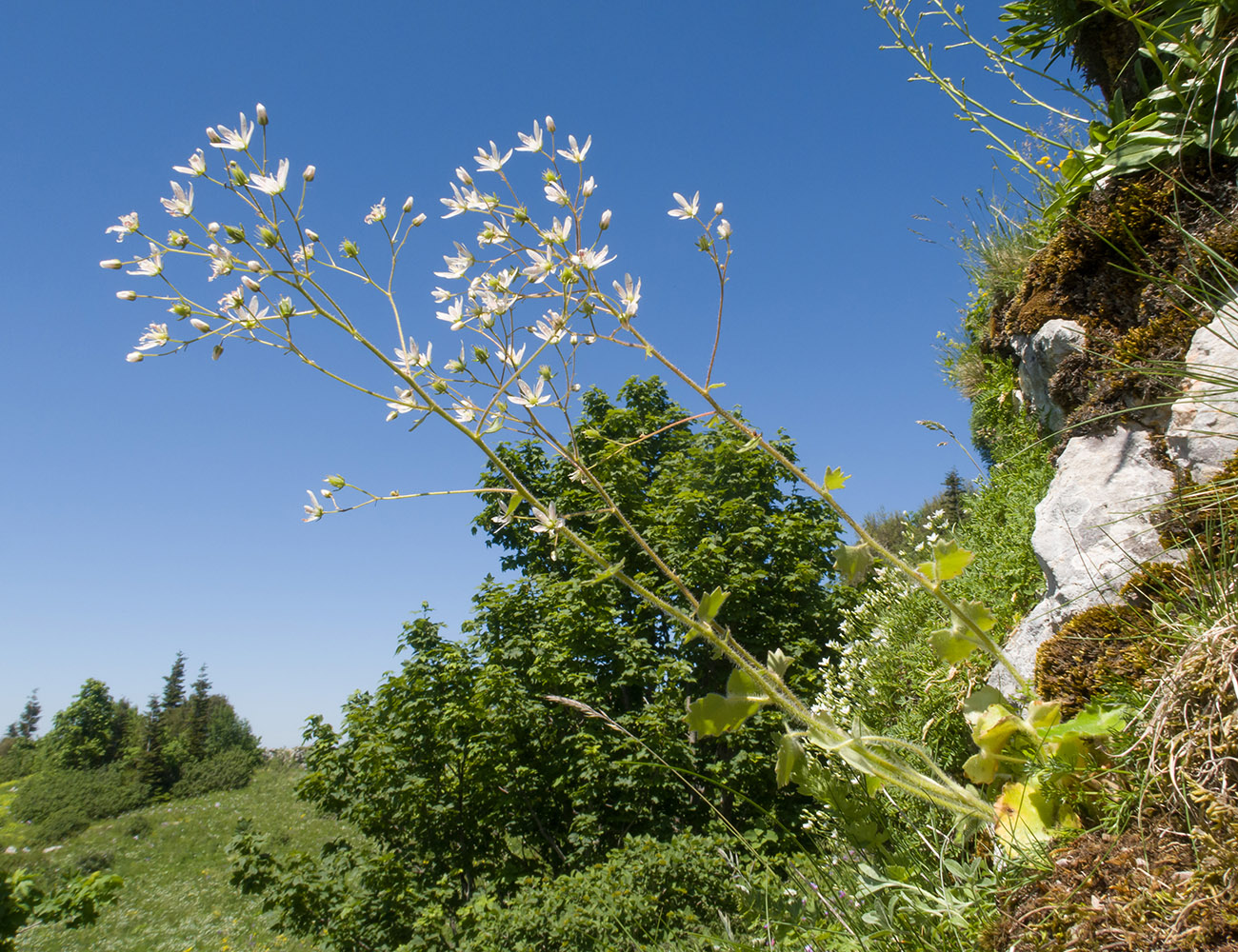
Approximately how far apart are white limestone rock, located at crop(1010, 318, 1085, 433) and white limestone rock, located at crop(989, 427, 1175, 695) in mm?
595

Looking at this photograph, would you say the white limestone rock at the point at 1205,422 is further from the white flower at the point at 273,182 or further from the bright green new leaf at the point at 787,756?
the white flower at the point at 273,182

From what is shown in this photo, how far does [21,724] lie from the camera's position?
61719mm

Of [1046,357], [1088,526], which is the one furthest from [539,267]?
[1046,357]

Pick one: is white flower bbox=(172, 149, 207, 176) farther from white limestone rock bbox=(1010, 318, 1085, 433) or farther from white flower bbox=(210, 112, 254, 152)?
white limestone rock bbox=(1010, 318, 1085, 433)

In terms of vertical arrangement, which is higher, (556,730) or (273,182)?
(273,182)

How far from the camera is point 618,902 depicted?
506cm

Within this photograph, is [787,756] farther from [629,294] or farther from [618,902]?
[618,902]

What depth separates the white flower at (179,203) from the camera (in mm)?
1646

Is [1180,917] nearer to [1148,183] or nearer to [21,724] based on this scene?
[1148,183]

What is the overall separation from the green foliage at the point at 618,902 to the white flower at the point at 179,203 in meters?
4.91

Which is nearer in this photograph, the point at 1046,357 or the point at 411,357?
the point at 411,357

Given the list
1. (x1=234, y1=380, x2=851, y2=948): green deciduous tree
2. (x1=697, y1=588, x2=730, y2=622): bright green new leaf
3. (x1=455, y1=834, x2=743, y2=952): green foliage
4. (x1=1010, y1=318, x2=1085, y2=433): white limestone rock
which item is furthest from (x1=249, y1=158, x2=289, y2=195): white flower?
(x1=234, y1=380, x2=851, y2=948): green deciduous tree

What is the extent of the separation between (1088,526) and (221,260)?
297cm

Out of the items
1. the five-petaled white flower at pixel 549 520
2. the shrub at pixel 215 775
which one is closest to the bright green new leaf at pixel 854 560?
the five-petaled white flower at pixel 549 520
